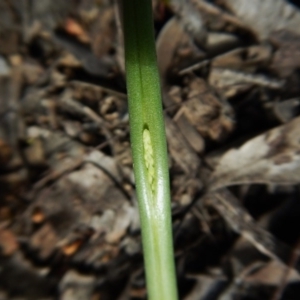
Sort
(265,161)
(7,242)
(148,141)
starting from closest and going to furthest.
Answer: (148,141) < (265,161) < (7,242)

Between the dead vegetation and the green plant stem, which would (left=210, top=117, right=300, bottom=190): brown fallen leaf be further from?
the green plant stem

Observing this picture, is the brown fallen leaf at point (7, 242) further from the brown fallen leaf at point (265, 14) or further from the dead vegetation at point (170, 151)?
the brown fallen leaf at point (265, 14)

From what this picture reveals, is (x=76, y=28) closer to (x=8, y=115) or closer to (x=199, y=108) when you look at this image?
(x=8, y=115)

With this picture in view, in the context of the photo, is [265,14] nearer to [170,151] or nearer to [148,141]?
[170,151]

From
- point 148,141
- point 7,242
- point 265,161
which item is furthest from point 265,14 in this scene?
point 7,242

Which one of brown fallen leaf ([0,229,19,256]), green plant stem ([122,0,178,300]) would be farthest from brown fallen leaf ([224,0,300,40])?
brown fallen leaf ([0,229,19,256])

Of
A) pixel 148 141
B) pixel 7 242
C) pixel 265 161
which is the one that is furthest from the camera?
pixel 7 242

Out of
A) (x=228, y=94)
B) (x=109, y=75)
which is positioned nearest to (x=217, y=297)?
(x=228, y=94)
